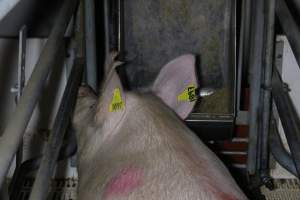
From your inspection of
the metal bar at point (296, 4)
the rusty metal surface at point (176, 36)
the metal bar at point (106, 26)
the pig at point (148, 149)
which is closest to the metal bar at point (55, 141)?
the pig at point (148, 149)

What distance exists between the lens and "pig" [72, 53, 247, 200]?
872 mm

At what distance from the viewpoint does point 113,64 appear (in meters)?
1.19

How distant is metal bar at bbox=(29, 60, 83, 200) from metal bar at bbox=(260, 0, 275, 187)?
60 cm

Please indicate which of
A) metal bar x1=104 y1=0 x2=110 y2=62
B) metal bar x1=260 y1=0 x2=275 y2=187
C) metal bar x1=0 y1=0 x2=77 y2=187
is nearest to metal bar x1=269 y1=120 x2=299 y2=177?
metal bar x1=260 y1=0 x2=275 y2=187

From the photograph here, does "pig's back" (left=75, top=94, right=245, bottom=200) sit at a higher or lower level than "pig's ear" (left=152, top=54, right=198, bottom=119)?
lower

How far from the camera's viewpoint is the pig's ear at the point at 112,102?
1.11m

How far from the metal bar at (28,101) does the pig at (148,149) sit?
0.49 feet

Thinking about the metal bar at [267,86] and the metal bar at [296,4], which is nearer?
the metal bar at [267,86]

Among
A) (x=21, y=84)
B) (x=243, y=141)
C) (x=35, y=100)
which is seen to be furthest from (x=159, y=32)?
(x=35, y=100)

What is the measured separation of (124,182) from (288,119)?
0.68m

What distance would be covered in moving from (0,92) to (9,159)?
1.11 m

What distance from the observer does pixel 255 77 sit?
5.47 feet

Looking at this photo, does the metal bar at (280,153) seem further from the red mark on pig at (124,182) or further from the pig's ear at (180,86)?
the red mark on pig at (124,182)

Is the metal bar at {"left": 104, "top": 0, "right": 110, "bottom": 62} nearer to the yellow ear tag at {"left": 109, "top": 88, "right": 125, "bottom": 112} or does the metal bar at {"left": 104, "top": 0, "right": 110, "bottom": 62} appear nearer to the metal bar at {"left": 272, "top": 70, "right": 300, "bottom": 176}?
the metal bar at {"left": 272, "top": 70, "right": 300, "bottom": 176}
